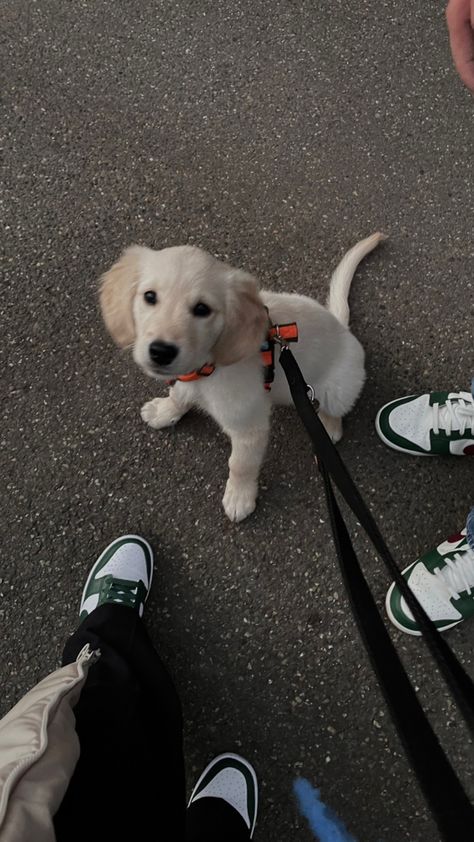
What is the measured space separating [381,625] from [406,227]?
6.60ft

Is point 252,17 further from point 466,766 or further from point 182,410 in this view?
point 466,766

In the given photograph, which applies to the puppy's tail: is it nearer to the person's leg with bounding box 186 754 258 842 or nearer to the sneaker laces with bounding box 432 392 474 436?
the sneaker laces with bounding box 432 392 474 436

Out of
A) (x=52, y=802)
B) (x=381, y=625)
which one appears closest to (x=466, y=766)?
(x=381, y=625)

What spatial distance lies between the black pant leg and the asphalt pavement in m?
0.25

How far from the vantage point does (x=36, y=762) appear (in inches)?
39.0

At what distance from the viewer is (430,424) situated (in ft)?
6.49

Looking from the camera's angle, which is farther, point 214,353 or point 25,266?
point 25,266

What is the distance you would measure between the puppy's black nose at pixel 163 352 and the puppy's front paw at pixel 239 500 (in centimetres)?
73

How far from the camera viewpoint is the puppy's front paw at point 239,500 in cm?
190

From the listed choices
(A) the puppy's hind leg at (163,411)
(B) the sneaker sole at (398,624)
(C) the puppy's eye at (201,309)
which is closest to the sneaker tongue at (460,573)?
(B) the sneaker sole at (398,624)

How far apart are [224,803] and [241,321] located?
1362 mm

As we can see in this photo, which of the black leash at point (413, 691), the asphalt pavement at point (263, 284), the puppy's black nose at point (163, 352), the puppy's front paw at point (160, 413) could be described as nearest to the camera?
the black leash at point (413, 691)

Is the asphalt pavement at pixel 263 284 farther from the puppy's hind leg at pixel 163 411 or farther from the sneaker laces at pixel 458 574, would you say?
the sneaker laces at pixel 458 574

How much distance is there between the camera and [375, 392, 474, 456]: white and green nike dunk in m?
1.96
